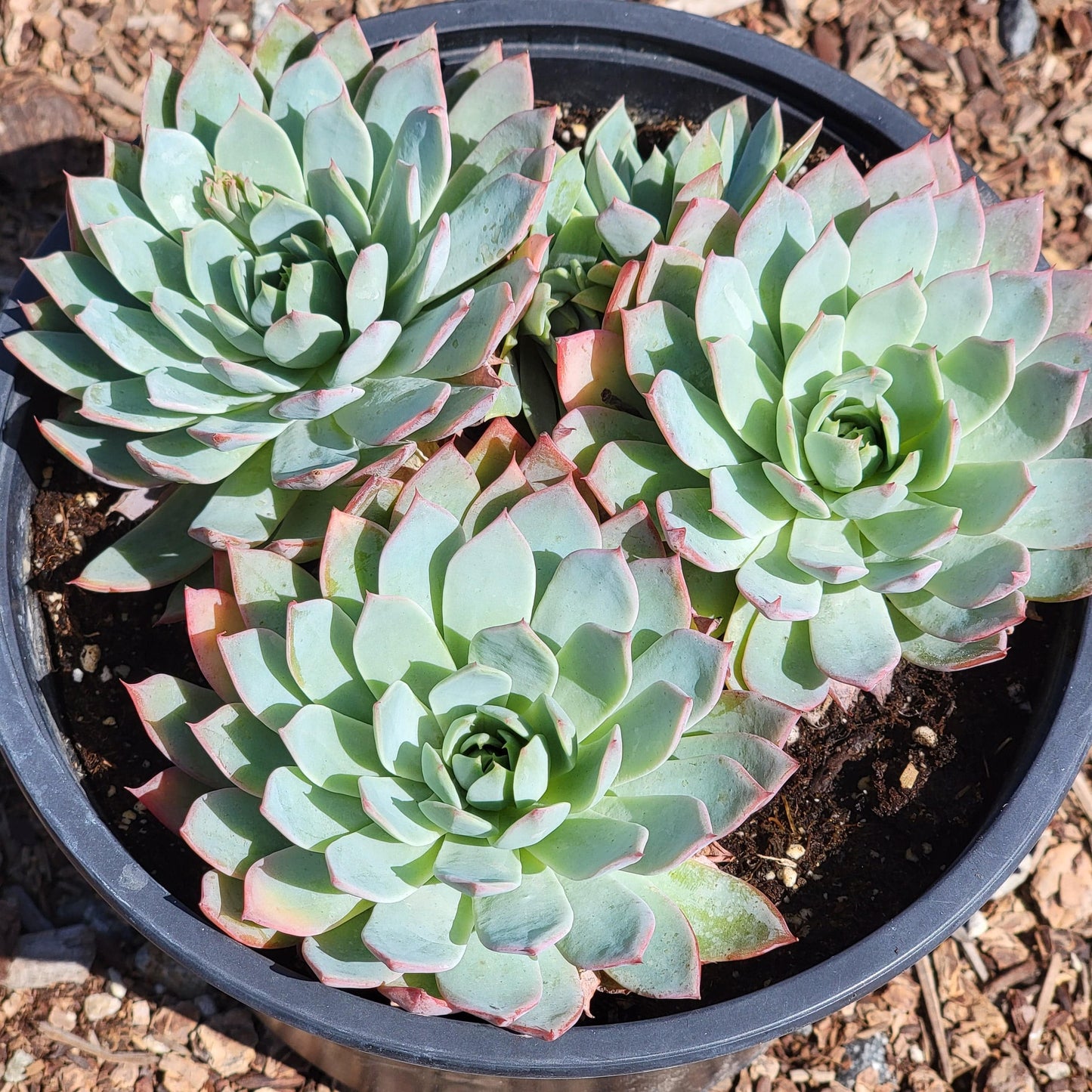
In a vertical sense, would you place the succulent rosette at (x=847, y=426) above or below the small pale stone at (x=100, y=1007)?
above

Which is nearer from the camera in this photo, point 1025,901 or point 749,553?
point 749,553

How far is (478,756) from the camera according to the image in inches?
40.3

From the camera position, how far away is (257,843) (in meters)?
1.04

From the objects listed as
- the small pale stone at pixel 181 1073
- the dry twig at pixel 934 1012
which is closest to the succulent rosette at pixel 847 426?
the dry twig at pixel 934 1012

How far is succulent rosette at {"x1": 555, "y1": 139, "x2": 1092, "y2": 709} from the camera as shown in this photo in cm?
105

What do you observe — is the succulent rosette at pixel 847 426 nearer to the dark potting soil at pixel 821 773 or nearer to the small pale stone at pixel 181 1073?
the dark potting soil at pixel 821 773

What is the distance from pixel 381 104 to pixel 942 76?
1.50 m

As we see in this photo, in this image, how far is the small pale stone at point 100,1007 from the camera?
64.3 inches

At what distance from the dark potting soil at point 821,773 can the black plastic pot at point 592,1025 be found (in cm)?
4

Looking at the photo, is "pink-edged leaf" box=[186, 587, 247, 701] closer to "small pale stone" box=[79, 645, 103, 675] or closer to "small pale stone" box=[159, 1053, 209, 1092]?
"small pale stone" box=[79, 645, 103, 675]

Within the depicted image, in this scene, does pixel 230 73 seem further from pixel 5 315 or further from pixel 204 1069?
pixel 204 1069

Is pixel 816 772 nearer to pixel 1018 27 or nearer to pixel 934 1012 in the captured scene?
pixel 934 1012

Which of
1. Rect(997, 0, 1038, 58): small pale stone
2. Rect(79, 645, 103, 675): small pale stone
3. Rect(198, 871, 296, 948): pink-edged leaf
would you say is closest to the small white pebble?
Rect(198, 871, 296, 948): pink-edged leaf

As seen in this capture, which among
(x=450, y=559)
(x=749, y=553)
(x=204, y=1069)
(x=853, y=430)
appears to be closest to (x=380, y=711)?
(x=450, y=559)
